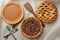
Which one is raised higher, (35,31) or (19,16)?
(19,16)

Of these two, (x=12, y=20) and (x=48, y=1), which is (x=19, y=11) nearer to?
(x=12, y=20)

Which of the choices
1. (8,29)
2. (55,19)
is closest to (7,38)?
(8,29)

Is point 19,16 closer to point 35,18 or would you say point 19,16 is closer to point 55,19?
point 35,18

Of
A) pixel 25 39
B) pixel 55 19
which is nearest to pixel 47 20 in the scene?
pixel 55 19

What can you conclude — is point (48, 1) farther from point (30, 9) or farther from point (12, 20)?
point (12, 20)

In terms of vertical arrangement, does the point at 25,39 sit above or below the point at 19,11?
below
